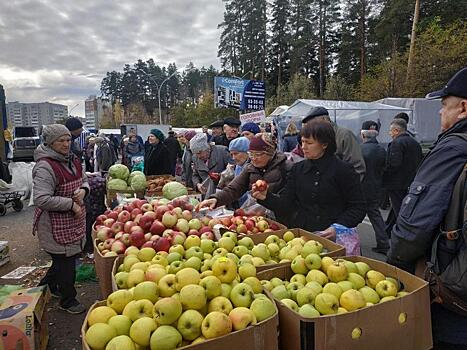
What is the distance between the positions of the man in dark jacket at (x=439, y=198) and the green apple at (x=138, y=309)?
4.52 feet

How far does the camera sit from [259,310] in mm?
1661

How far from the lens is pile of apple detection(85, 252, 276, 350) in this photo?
1529 millimetres

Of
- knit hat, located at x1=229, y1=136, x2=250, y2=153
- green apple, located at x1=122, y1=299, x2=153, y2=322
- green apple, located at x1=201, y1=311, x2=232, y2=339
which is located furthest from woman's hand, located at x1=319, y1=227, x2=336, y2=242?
knit hat, located at x1=229, y1=136, x2=250, y2=153

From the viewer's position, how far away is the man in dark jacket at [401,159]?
5848 mm

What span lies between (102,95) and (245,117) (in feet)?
262

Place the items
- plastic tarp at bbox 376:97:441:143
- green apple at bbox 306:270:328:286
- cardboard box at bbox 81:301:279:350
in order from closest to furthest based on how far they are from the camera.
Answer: cardboard box at bbox 81:301:279:350, green apple at bbox 306:270:328:286, plastic tarp at bbox 376:97:441:143

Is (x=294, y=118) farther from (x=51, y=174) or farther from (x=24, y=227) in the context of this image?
(x=51, y=174)

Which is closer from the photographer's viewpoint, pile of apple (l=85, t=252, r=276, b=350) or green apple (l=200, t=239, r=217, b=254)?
pile of apple (l=85, t=252, r=276, b=350)

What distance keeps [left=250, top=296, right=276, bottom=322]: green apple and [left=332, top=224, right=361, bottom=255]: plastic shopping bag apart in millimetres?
1340

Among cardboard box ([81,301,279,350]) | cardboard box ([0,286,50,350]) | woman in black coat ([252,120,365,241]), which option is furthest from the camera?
woman in black coat ([252,120,365,241])

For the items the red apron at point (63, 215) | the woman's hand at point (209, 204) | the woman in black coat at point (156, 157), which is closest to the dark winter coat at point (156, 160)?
the woman in black coat at point (156, 157)

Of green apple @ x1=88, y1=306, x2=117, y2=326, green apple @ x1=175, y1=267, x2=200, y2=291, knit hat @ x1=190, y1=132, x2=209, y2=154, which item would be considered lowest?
green apple @ x1=88, y1=306, x2=117, y2=326

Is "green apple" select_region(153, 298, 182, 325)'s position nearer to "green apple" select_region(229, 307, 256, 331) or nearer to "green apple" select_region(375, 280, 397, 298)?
"green apple" select_region(229, 307, 256, 331)

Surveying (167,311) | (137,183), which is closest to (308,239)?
(167,311)
